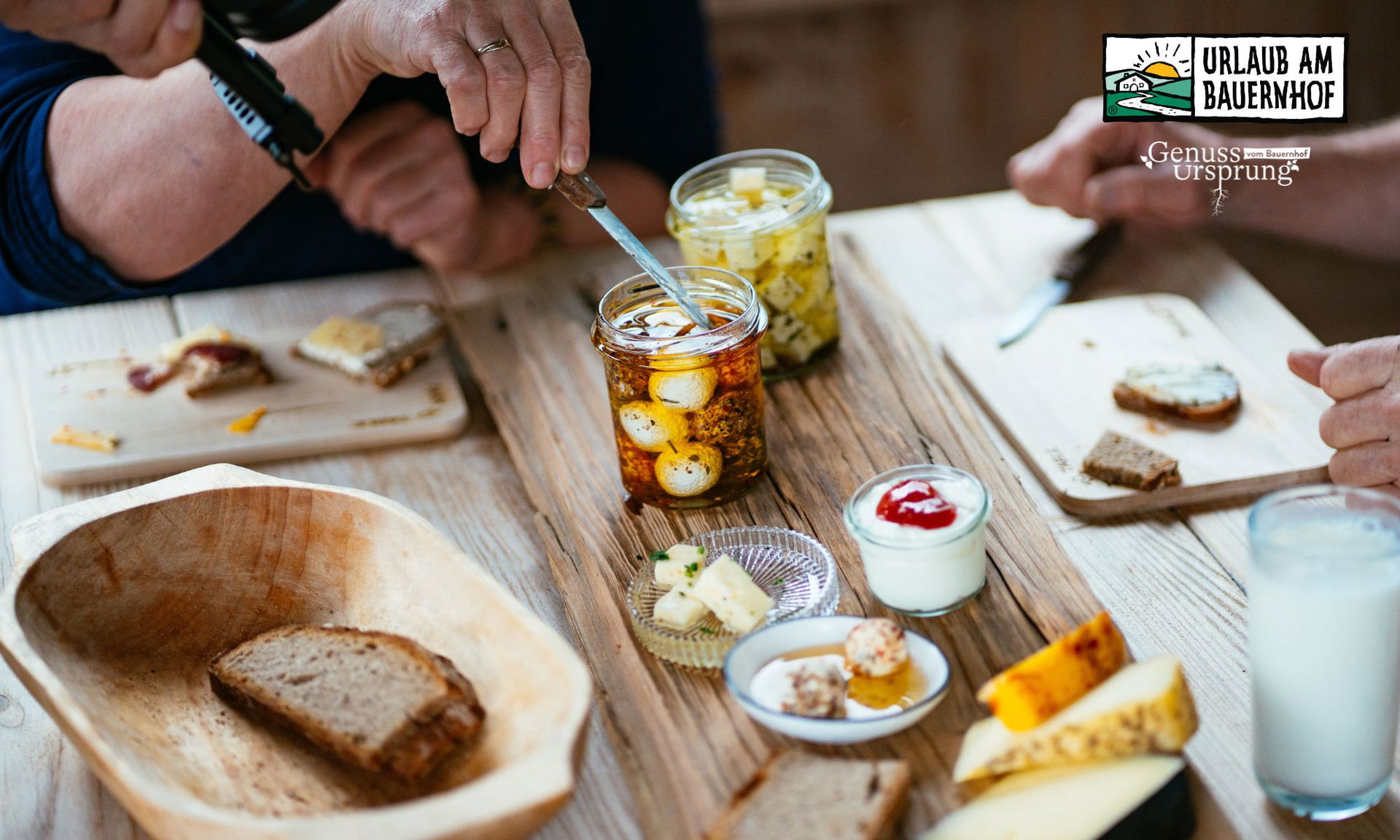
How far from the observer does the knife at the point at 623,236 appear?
4.62ft

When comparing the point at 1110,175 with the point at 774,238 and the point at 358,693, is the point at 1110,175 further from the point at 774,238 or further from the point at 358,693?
the point at 358,693

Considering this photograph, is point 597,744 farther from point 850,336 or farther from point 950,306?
point 950,306

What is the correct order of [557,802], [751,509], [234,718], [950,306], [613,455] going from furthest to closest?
[950,306] → [613,455] → [751,509] → [234,718] → [557,802]

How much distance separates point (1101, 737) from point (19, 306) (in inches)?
72.9

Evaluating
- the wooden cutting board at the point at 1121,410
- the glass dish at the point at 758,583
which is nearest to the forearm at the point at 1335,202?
the wooden cutting board at the point at 1121,410

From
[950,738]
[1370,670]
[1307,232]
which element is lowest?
[1307,232]

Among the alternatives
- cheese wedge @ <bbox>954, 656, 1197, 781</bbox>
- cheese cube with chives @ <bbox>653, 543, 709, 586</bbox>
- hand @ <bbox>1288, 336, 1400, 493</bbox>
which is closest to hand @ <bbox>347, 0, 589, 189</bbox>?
cheese cube with chives @ <bbox>653, 543, 709, 586</bbox>

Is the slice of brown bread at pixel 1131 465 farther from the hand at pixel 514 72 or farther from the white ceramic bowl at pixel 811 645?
the hand at pixel 514 72

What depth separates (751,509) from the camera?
141 centimetres

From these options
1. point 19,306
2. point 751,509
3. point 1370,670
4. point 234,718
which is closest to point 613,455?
point 751,509

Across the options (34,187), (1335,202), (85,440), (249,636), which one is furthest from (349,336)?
(1335,202)

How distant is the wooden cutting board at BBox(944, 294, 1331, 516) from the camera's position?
4.66 feet

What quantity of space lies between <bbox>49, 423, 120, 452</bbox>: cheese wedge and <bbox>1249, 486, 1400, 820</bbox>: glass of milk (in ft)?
4.51

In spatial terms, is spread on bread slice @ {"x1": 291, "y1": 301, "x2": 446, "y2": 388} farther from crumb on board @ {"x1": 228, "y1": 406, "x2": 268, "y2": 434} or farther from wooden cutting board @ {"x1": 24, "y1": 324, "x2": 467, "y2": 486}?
crumb on board @ {"x1": 228, "y1": 406, "x2": 268, "y2": 434}
